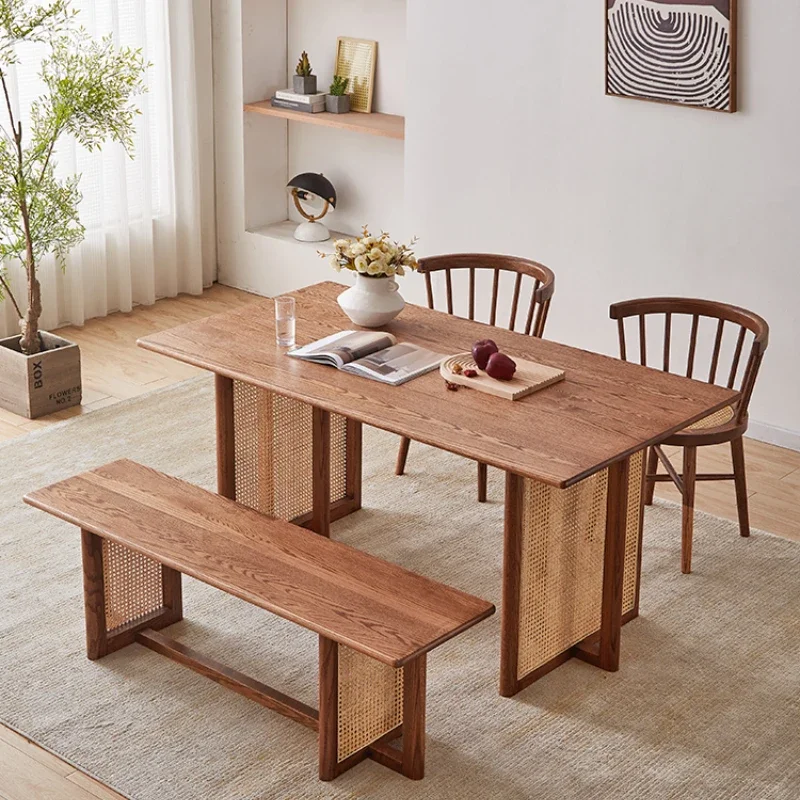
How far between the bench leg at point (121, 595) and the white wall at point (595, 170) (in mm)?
2283

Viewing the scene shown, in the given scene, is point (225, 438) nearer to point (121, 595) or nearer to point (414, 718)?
point (121, 595)

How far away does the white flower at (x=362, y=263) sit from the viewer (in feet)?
12.0

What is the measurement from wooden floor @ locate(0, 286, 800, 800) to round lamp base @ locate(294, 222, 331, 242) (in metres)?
0.42

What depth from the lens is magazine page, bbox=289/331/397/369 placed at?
11.6 feet

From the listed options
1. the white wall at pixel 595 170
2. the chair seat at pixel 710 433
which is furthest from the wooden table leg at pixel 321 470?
the white wall at pixel 595 170

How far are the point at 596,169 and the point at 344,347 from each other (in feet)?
6.03

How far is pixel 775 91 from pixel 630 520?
1804 mm

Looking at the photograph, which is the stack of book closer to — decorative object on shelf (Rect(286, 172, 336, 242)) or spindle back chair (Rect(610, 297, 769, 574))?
decorative object on shelf (Rect(286, 172, 336, 242))

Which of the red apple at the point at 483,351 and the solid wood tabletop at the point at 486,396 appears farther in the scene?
the red apple at the point at 483,351

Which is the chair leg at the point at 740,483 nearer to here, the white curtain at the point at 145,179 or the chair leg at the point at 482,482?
the chair leg at the point at 482,482

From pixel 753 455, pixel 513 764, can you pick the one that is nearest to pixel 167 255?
pixel 753 455

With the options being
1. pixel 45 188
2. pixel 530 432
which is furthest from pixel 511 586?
pixel 45 188

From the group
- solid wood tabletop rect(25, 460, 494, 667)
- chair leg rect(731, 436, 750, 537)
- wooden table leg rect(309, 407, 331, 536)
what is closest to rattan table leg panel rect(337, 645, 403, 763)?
solid wood tabletop rect(25, 460, 494, 667)

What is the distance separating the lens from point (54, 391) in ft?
16.5
